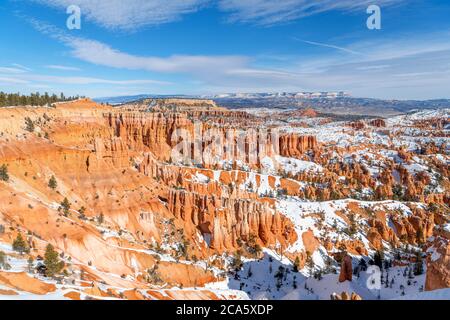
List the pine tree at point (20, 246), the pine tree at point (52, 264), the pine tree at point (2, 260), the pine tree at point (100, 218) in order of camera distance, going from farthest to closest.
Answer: the pine tree at point (100, 218) → the pine tree at point (20, 246) → the pine tree at point (52, 264) → the pine tree at point (2, 260)

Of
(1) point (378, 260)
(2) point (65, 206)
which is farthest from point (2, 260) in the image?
(1) point (378, 260)

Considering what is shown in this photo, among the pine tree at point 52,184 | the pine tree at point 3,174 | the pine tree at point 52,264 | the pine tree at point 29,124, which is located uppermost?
the pine tree at point 29,124

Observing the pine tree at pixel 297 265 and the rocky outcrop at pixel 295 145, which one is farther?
the rocky outcrop at pixel 295 145

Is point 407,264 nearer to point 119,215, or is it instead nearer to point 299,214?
point 299,214

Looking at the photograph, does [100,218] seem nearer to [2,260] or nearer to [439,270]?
[2,260]

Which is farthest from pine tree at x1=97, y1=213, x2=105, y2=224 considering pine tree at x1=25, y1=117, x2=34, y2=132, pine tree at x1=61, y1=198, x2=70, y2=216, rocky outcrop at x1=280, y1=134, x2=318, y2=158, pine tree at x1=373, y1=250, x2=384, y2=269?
rocky outcrop at x1=280, y1=134, x2=318, y2=158

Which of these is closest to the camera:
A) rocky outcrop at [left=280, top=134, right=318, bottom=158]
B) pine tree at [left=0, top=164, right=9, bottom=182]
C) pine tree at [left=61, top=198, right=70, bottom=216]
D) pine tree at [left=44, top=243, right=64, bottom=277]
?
pine tree at [left=44, top=243, right=64, bottom=277]

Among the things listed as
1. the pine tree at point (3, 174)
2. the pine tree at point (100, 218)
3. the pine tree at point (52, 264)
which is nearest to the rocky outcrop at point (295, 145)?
the pine tree at point (100, 218)

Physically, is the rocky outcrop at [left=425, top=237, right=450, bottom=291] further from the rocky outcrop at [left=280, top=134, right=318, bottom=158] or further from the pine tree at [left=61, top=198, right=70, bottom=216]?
the rocky outcrop at [left=280, top=134, right=318, bottom=158]

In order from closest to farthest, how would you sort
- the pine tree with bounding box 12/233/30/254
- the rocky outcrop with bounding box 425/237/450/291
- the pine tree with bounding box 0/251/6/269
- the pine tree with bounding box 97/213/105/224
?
the pine tree with bounding box 0/251/6/269 → the pine tree with bounding box 12/233/30/254 → the rocky outcrop with bounding box 425/237/450/291 → the pine tree with bounding box 97/213/105/224

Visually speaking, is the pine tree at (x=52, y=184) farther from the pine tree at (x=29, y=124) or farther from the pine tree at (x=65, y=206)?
the pine tree at (x=29, y=124)
